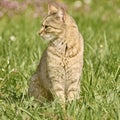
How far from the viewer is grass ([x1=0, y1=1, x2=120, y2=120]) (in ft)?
16.2

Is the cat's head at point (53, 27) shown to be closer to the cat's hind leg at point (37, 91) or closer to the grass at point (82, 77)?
the cat's hind leg at point (37, 91)

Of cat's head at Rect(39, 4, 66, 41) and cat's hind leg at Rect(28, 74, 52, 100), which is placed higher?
cat's head at Rect(39, 4, 66, 41)

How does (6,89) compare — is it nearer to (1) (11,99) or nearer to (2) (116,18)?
(1) (11,99)

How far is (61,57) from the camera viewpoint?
18.4 ft

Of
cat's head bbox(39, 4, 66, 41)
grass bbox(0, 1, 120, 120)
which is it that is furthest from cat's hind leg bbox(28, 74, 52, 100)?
cat's head bbox(39, 4, 66, 41)

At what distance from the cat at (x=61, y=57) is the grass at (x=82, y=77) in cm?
20

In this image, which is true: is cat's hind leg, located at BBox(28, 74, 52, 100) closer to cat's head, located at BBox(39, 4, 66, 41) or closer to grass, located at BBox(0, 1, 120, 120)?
grass, located at BBox(0, 1, 120, 120)

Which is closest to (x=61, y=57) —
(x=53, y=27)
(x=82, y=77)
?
(x=53, y=27)

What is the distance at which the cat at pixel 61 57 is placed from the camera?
5.59 m

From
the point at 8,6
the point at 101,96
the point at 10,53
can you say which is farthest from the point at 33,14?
the point at 101,96

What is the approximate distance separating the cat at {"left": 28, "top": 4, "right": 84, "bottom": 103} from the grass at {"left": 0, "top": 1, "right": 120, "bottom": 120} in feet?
0.67

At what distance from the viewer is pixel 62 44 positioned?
564cm

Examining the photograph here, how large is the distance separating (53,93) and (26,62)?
146cm

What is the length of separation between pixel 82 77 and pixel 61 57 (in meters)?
0.62
